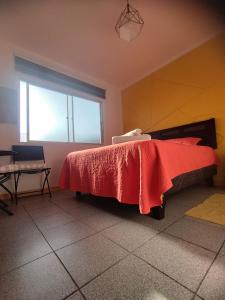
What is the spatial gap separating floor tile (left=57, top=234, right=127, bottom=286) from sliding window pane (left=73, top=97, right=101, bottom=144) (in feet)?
8.87

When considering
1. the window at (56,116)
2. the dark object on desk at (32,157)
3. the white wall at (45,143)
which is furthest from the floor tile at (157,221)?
the window at (56,116)

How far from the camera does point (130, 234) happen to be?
1.09m

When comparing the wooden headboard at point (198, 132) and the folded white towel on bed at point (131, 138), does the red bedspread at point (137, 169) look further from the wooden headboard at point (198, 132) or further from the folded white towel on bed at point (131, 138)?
the wooden headboard at point (198, 132)

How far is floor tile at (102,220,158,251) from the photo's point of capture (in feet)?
3.21

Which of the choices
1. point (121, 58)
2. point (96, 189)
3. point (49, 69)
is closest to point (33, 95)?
point (49, 69)

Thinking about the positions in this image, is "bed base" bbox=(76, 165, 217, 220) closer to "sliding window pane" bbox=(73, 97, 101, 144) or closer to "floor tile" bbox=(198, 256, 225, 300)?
"floor tile" bbox=(198, 256, 225, 300)

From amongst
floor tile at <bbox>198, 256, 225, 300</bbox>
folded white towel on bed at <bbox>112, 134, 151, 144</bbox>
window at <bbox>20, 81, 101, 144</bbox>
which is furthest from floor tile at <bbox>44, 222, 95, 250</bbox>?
window at <bbox>20, 81, 101, 144</bbox>

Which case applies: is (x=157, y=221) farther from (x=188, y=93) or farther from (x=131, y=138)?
(x=188, y=93)

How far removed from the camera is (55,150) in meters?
3.03

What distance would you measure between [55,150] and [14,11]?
83.8 inches

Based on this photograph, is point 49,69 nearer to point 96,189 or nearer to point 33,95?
point 33,95

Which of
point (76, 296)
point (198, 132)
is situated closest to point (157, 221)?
point (76, 296)

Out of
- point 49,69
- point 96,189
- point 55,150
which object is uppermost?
point 49,69

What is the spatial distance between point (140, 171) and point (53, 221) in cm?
94
